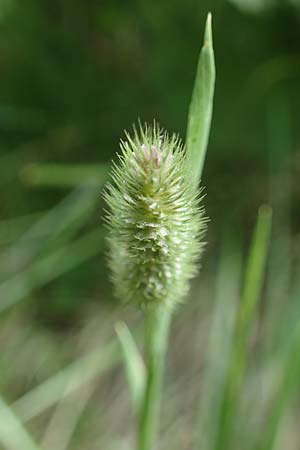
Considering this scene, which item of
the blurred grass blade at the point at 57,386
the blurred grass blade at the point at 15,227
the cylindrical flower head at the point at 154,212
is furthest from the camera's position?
the blurred grass blade at the point at 15,227

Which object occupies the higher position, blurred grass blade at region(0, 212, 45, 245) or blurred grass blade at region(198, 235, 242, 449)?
blurred grass blade at region(0, 212, 45, 245)

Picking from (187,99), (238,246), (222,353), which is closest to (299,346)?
(222,353)

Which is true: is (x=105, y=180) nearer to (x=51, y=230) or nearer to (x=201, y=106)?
(x=51, y=230)

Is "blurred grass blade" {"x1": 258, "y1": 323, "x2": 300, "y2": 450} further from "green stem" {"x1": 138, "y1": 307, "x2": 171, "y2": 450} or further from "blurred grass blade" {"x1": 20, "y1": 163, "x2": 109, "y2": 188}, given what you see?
"blurred grass blade" {"x1": 20, "y1": 163, "x2": 109, "y2": 188}

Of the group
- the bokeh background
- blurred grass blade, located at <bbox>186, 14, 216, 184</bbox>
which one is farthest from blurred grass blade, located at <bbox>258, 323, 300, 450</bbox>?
the bokeh background

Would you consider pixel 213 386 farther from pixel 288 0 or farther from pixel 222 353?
pixel 288 0

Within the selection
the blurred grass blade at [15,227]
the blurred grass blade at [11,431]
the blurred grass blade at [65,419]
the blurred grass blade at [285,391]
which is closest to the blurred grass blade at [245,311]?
the blurred grass blade at [285,391]

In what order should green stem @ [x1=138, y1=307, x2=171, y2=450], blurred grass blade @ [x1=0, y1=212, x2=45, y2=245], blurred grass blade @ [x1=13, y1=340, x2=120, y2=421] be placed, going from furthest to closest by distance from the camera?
1. blurred grass blade @ [x1=0, y1=212, x2=45, y2=245]
2. blurred grass blade @ [x1=13, y1=340, x2=120, y2=421]
3. green stem @ [x1=138, y1=307, x2=171, y2=450]

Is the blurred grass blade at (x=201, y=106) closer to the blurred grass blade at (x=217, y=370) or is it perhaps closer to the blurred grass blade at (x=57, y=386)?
the blurred grass blade at (x=217, y=370)

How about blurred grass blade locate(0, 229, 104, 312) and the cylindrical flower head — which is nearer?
the cylindrical flower head
